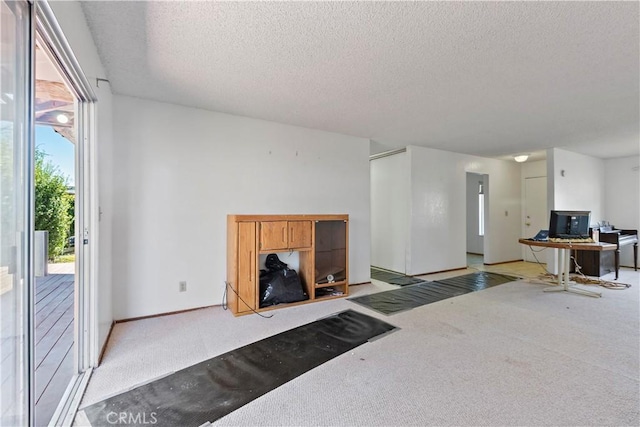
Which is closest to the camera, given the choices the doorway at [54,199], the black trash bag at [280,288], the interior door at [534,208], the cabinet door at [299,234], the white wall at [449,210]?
the doorway at [54,199]

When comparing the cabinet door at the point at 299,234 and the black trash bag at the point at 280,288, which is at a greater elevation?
the cabinet door at the point at 299,234

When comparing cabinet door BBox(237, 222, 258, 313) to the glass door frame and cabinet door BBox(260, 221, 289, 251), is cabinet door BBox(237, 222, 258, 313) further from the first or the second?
the glass door frame

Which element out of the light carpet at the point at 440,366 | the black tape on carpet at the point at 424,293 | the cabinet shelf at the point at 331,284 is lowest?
the light carpet at the point at 440,366

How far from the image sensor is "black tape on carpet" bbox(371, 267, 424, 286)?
188 inches

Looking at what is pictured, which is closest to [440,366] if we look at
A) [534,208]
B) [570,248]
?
[570,248]

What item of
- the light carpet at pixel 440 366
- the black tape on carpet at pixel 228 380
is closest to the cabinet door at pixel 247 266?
the light carpet at pixel 440 366

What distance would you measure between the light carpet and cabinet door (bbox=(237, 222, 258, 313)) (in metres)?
0.21

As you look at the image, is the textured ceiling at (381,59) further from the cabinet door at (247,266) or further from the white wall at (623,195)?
the white wall at (623,195)

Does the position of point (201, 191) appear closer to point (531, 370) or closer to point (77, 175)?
point (77, 175)

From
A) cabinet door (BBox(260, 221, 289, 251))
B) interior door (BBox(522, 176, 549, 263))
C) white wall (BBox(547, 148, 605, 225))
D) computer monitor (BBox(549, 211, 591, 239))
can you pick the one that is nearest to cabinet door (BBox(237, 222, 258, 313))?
cabinet door (BBox(260, 221, 289, 251))

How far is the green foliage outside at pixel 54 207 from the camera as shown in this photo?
5.40ft

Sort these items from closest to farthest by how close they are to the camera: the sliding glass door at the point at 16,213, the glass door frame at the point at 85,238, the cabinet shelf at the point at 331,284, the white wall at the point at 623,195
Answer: the sliding glass door at the point at 16,213, the glass door frame at the point at 85,238, the cabinet shelf at the point at 331,284, the white wall at the point at 623,195

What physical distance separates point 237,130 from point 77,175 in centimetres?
193

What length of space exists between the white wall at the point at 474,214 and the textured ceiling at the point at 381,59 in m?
4.17
